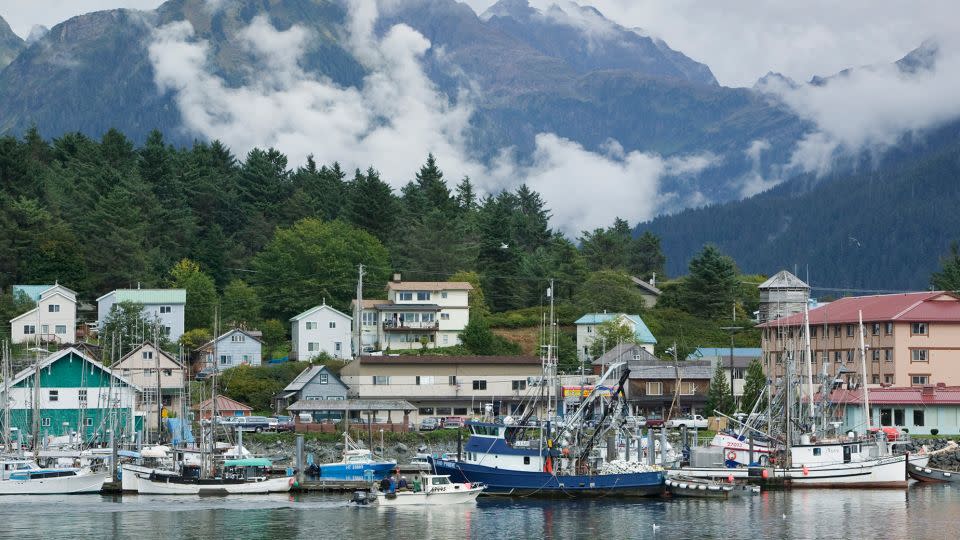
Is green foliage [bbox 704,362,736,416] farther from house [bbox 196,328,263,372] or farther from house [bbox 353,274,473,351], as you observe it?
house [bbox 196,328,263,372]

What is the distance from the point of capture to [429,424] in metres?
101

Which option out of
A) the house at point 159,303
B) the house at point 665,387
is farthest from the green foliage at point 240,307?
the house at point 665,387

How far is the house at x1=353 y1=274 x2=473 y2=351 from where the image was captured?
124188 millimetres

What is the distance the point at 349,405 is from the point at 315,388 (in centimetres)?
695

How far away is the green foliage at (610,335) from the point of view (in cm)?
12000

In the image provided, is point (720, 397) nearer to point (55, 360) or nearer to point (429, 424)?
point (429, 424)

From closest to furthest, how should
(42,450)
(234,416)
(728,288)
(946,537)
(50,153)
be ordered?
(946,537), (42,450), (234,416), (728,288), (50,153)

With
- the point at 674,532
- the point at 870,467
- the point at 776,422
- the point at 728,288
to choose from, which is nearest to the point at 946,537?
the point at 674,532

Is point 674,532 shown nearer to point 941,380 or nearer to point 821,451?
point 821,451

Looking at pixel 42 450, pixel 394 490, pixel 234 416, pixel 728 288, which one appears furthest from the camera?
pixel 728 288

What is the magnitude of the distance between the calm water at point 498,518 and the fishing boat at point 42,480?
1.24 meters

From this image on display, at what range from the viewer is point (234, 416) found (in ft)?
329

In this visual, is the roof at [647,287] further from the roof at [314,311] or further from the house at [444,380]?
the house at [444,380]

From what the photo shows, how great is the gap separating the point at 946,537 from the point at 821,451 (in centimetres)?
1912
